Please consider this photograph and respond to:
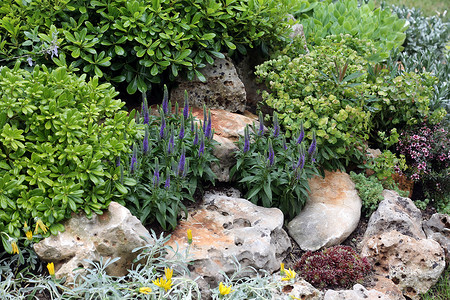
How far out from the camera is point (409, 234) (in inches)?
180

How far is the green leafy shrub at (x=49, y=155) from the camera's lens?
11.6 feet

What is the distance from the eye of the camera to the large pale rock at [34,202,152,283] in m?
3.51

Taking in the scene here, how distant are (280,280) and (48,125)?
205 cm

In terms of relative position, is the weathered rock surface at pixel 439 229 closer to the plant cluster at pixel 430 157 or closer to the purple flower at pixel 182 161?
the plant cluster at pixel 430 157

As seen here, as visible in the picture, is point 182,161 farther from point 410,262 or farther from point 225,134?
point 410,262

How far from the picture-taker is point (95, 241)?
359 centimetres

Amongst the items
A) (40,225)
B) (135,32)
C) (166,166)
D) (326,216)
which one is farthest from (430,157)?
(40,225)

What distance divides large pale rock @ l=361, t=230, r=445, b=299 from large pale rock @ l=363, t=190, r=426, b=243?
260 millimetres

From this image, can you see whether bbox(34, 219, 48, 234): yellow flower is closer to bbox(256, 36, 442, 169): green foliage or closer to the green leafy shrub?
the green leafy shrub

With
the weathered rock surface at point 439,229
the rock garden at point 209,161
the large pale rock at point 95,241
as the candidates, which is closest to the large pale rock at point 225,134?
the rock garden at point 209,161

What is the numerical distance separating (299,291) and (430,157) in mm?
2695

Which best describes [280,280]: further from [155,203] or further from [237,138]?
[237,138]

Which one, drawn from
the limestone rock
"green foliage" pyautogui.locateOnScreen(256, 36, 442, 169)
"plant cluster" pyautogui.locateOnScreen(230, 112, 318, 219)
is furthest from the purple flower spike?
the limestone rock

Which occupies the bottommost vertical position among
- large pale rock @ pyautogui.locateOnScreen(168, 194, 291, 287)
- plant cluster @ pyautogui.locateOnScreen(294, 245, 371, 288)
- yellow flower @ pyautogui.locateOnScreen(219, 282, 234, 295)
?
plant cluster @ pyautogui.locateOnScreen(294, 245, 371, 288)
